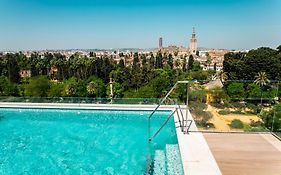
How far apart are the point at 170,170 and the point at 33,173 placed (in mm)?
3016

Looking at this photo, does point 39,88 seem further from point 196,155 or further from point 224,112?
point 196,155

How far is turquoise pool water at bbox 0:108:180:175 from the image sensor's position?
6.29 metres

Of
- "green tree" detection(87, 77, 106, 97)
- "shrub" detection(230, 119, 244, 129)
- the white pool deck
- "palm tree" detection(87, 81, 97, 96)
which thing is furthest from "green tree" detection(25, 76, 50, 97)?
"shrub" detection(230, 119, 244, 129)

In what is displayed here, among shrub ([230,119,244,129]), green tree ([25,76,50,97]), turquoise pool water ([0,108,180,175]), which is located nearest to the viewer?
turquoise pool water ([0,108,180,175])

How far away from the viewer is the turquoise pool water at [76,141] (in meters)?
6.29

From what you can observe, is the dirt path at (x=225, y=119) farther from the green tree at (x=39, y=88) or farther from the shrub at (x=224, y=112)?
the green tree at (x=39, y=88)

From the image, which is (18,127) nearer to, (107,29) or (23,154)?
(23,154)

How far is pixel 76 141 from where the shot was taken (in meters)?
8.09

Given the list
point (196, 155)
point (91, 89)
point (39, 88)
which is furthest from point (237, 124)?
point (91, 89)

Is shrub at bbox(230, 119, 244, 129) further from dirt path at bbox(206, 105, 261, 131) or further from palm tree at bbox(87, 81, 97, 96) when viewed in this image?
palm tree at bbox(87, 81, 97, 96)

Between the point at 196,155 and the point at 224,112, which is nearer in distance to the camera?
the point at 196,155

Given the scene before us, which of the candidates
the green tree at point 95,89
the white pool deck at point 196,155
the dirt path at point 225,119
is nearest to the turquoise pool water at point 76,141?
the white pool deck at point 196,155

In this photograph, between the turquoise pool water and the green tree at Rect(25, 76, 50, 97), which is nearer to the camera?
the turquoise pool water

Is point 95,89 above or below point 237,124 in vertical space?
below
